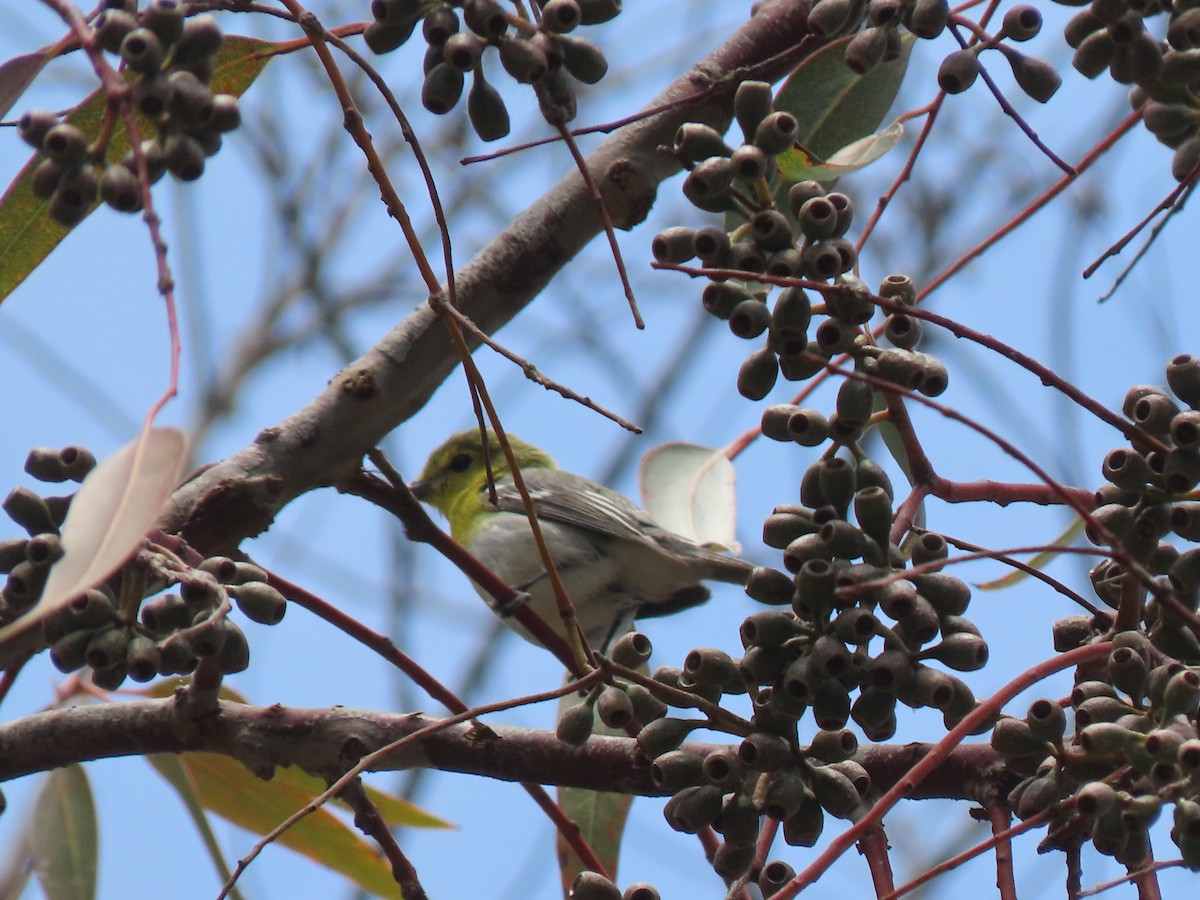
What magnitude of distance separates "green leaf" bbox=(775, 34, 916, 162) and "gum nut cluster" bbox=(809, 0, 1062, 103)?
1.34 feet

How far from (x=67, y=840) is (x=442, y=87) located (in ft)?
3.99

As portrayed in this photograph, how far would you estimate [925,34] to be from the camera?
1.28 meters

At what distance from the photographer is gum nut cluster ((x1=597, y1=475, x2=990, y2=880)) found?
3.75 feet

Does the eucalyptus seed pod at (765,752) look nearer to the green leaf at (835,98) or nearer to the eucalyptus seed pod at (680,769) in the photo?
the eucalyptus seed pod at (680,769)

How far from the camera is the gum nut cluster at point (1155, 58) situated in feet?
3.97

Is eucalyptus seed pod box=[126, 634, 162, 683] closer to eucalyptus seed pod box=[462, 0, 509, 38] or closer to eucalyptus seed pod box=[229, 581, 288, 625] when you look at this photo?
eucalyptus seed pod box=[229, 581, 288, 625]

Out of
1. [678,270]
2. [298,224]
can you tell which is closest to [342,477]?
[678,270]

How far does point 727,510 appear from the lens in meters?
2.27

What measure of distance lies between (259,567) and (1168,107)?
93cm

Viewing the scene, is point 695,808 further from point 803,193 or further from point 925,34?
point 925,34

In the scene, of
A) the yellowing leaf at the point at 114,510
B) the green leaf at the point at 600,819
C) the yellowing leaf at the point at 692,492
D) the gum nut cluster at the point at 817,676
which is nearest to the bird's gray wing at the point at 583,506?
the yellowing leaf at the point at 692,492

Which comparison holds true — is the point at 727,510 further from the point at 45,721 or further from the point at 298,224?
the point at 298,224

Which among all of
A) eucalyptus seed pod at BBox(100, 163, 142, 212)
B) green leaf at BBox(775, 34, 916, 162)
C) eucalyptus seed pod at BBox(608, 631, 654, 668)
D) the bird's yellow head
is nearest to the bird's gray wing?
the bird's yellow head

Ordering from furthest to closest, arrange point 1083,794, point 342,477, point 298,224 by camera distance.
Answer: point 298,224, point 342,477, point 1083,794
